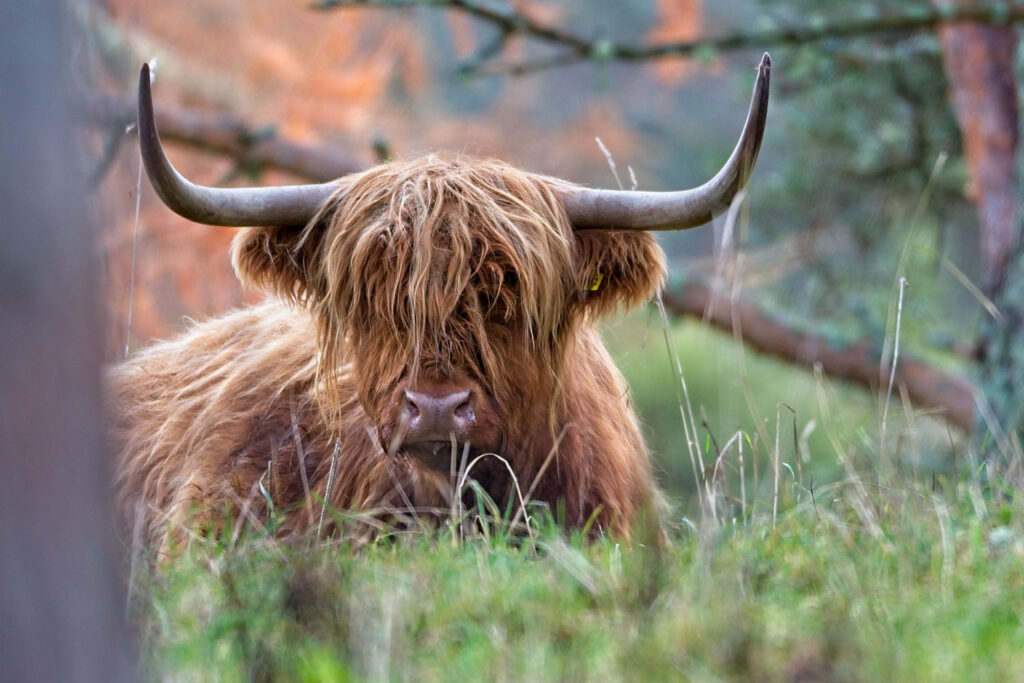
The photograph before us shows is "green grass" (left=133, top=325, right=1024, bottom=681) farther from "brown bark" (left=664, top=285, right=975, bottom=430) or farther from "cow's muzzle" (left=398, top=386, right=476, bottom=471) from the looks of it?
"brown bark" (left=664, top=285, right=975, bottom=430)

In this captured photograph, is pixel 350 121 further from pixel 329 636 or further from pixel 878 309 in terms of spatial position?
pixel 329 636

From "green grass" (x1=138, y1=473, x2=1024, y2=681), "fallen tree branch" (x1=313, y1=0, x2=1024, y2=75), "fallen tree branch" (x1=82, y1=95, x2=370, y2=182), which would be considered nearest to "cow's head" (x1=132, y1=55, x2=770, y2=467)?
"green grass" (x1=138, y1=473, x2=1024, y2=681)

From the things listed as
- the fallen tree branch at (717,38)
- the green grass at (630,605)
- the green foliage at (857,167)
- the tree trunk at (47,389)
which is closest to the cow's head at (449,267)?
the green grass at (630,605)

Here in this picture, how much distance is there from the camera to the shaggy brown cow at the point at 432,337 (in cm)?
343

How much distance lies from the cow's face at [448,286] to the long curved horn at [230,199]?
62 millimetres

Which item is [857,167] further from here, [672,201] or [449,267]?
[449,267]

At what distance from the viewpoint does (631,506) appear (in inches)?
149

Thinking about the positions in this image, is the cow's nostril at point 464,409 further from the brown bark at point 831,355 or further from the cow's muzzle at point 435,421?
the brown bark at point 831,355

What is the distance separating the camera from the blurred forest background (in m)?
5.76

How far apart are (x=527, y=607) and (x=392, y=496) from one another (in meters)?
1.68

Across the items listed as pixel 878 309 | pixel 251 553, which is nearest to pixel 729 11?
pixel 878 309

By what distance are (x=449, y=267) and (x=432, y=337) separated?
0.21 meters

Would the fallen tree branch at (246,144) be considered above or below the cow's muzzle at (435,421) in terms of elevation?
above

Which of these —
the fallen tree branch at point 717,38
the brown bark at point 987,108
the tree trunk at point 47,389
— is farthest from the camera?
the brown bark at point 987,108
